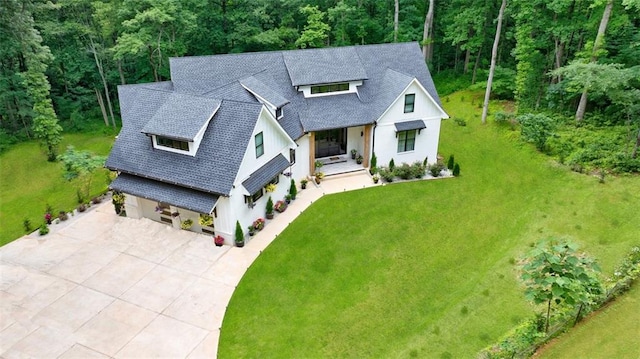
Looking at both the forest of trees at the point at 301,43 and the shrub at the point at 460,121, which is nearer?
the forest of trees at the point at 301,43

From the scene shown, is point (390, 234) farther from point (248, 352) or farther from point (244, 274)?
point (248, 352)

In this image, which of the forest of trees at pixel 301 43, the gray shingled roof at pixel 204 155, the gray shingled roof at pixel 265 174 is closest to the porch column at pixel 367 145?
the gray shingled roof at pixel 265 174

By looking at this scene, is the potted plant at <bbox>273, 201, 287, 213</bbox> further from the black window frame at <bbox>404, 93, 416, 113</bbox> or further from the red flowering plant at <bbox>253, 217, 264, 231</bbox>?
the black window frame at <bbox>404, 93, 416, 113</bbox>

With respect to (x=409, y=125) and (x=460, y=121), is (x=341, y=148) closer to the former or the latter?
(x=409, y=125)

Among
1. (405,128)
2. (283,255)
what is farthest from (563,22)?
(283,255)

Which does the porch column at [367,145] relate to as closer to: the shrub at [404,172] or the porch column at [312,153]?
the shrub at [404,172]

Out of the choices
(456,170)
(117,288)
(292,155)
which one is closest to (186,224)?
(117,288)
